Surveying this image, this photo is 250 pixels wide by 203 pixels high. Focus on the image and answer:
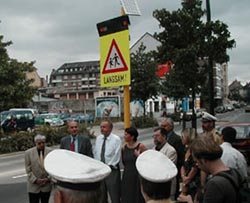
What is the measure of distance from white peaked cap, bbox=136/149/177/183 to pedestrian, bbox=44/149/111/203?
551 millimetres

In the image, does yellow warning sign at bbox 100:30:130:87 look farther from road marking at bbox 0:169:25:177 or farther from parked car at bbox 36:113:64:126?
parked car at bbox 36:113:64:126

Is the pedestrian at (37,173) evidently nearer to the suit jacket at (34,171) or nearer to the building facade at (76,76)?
the suit jacket at (34,171)

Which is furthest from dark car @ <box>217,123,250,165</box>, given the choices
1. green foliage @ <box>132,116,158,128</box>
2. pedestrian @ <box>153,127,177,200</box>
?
green foliage @ <box>132,116,158,128</box>

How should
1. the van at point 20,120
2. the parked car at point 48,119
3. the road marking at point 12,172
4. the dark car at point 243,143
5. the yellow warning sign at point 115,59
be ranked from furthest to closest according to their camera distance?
1. the parked car at point 48,119
2. the van at point 20,120
3. the road marking at point 12,172
4. the dark car at point 243,143
5. the yellow warning sign at point 115,59

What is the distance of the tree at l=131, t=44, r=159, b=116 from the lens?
43438 millimetres

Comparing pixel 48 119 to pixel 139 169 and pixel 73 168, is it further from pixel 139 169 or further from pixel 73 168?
pixel 73 168

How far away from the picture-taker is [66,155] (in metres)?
2.30

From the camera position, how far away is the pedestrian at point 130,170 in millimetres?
6895

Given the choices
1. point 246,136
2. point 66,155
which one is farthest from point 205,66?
point 66,155

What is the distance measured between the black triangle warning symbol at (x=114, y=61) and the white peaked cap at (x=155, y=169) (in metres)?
3.31

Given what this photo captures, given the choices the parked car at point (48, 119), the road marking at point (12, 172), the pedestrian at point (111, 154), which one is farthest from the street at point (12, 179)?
the parked car at point (48, 119)

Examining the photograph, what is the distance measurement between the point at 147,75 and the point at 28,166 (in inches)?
1447

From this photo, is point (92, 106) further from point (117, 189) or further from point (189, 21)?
point (117, 189)

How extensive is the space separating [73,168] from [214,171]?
1684 mm
